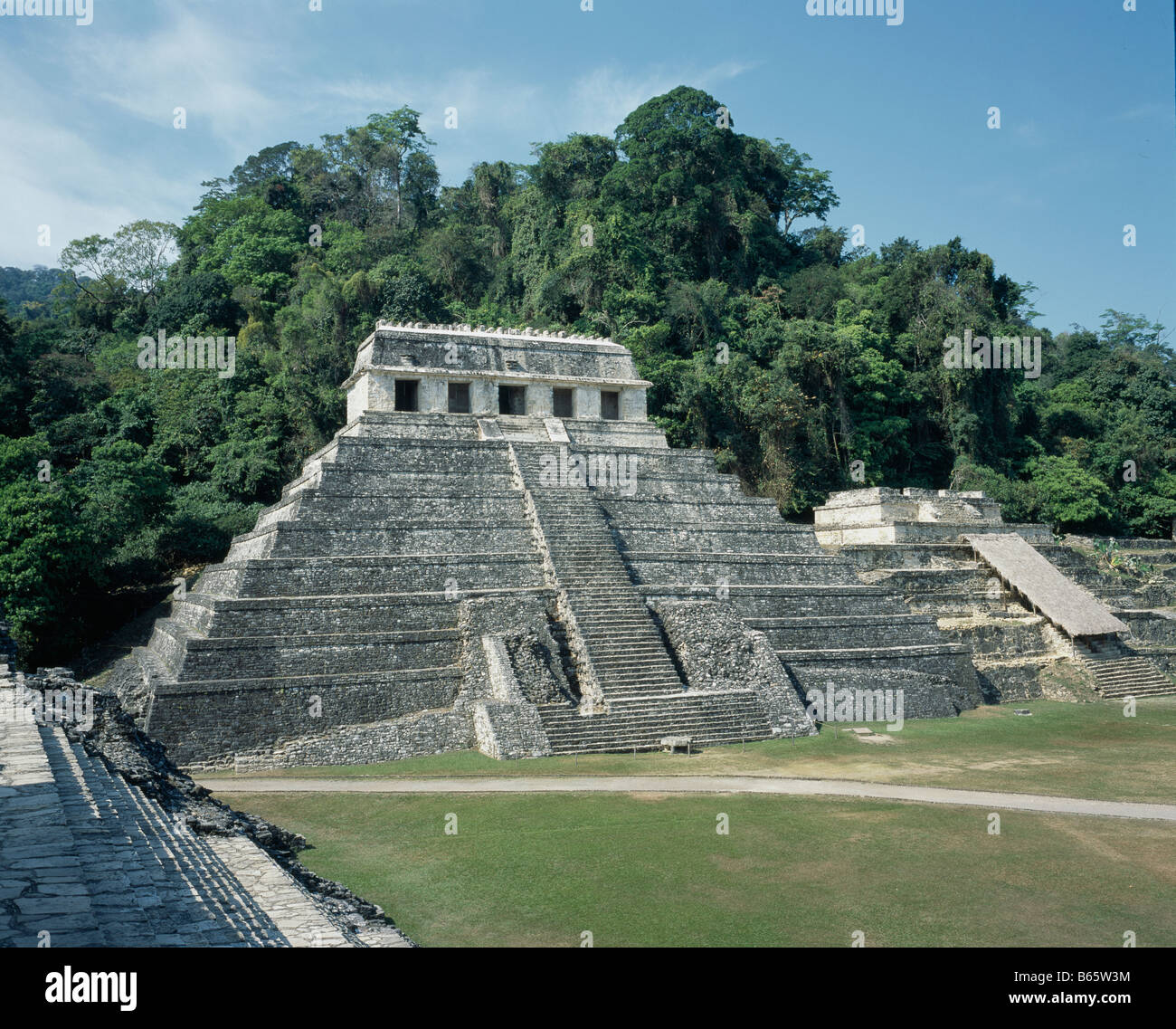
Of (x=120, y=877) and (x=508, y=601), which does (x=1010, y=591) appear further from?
(x=120, y=877)

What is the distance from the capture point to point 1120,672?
2581 cm

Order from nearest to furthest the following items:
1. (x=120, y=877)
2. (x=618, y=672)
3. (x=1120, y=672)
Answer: (x=120, y=877), (x=618, y=672), (x=1120, y=672)

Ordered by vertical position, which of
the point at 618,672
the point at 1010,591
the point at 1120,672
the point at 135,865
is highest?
the point at 1010,591

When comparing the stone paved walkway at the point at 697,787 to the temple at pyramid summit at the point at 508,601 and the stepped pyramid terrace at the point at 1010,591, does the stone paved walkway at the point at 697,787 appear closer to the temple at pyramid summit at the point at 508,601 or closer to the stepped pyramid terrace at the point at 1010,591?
the temple at pyramid summit at the point at 508,601

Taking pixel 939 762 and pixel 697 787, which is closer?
pixel 697 787

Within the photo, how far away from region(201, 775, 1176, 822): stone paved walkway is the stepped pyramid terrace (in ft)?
36.7

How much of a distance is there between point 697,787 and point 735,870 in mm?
4110

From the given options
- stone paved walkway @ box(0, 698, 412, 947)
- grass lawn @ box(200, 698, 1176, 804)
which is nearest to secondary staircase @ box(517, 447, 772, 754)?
grass lawn @ box(200, 698, 1176, 804)

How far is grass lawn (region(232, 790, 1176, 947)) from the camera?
8.77 metres

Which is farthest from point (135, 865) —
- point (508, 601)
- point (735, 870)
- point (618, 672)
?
point (508, 601)

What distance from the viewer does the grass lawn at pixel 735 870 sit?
28.8ft

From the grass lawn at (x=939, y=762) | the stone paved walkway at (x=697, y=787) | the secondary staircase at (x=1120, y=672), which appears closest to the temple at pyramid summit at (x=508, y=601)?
the grass lawn at (x=939, y=762)

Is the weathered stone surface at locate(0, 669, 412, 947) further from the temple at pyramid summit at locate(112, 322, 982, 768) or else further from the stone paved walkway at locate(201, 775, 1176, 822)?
the temple at pyramid summit at locate(112, 322, 982, 768)

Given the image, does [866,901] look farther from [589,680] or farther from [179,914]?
[589,680]
